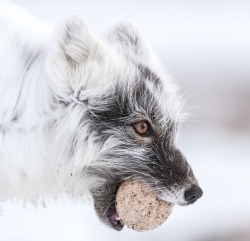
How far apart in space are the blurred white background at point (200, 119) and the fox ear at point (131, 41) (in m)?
0.50

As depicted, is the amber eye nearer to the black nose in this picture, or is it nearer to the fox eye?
the fox eye

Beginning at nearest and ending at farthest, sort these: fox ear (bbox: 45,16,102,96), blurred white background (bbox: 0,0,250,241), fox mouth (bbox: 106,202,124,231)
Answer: fox ear (bbox: 45,16,102,96), fox mouth (bbox: 106,202,124,231), blurred white background (bbox: 0,0,250,241)

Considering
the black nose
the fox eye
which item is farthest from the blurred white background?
the black nose

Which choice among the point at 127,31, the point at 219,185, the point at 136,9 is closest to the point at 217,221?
the point at 219,185

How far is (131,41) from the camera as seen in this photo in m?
2.93

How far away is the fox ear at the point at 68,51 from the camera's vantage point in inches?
103

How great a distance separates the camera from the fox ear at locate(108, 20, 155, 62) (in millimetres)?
2863

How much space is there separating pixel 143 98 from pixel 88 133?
0.71 ft

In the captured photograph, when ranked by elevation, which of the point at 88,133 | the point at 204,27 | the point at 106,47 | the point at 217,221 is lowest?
the point at 217,221

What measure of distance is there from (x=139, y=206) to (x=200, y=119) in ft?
10.2

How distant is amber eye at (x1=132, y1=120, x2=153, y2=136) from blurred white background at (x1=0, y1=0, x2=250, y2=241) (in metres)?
0.86

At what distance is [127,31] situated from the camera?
2965 millimetres

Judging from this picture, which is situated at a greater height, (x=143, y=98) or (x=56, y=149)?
(x=143, y=98)

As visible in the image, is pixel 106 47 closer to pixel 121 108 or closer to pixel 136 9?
pixel 121 108
